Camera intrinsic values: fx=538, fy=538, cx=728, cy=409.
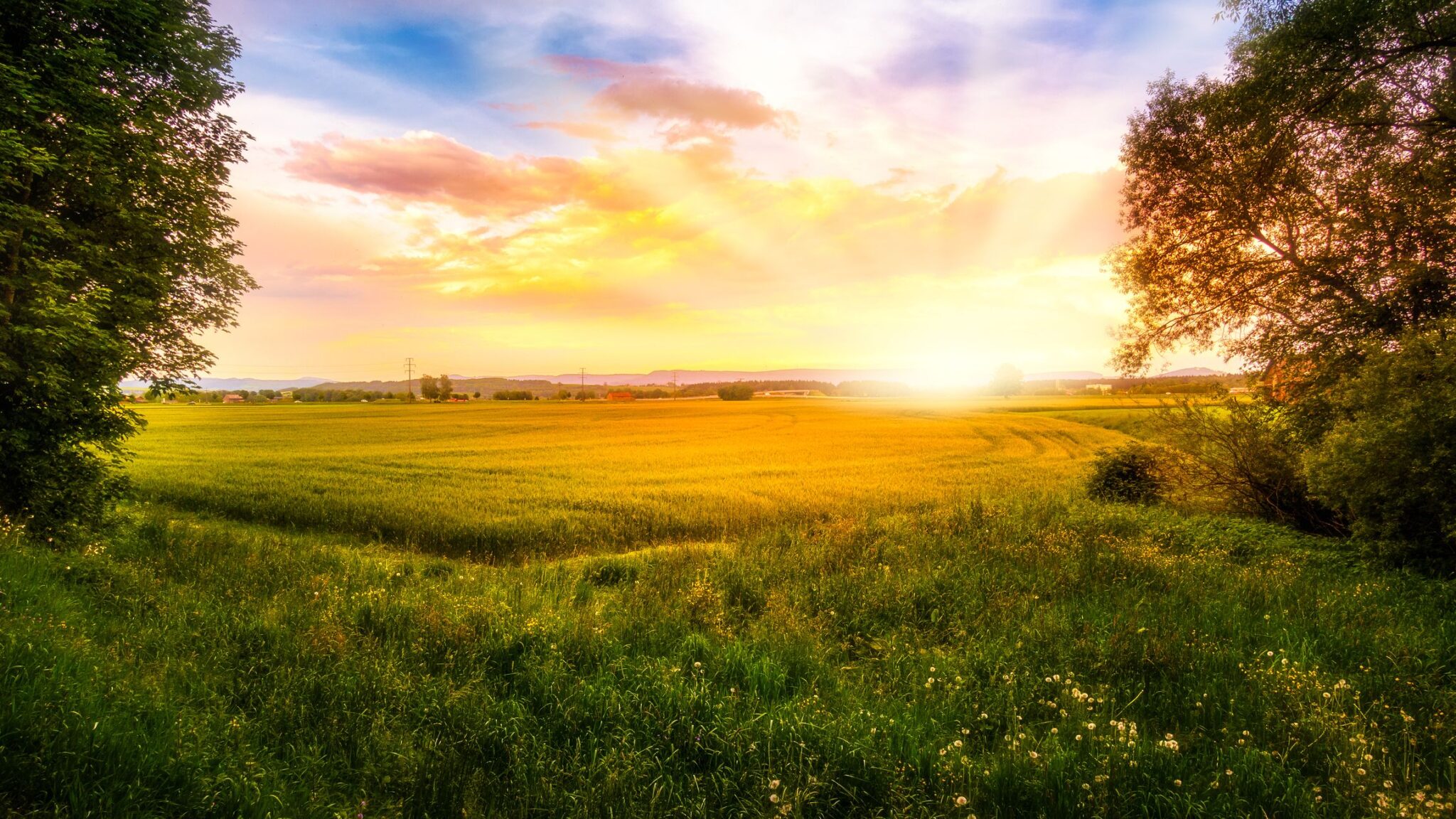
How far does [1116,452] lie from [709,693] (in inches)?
674

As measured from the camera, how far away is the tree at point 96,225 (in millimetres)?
9164

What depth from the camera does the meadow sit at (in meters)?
3.79

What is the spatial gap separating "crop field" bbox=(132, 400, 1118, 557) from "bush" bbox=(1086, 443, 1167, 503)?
213 cm

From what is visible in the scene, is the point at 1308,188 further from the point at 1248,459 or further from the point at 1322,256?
the point at 1248,459

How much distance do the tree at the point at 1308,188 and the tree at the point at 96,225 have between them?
2203 centimetres

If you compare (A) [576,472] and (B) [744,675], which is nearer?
(B) [744,675]

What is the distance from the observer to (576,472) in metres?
23.2

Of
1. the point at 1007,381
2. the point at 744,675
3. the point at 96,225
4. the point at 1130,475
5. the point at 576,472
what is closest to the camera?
the point at 744,675

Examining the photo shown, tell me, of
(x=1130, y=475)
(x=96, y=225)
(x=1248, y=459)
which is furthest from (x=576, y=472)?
(x=1248, y=459)

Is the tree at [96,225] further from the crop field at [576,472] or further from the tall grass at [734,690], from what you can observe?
the crop field at [576,472]

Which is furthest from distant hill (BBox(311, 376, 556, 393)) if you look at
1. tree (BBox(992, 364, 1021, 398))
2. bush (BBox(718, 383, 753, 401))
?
tree (BBox(992, 364, 1021, 398))

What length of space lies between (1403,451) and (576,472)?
22.6 meters

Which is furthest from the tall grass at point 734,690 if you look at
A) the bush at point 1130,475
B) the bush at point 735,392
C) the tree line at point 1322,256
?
the bush at point 735,392

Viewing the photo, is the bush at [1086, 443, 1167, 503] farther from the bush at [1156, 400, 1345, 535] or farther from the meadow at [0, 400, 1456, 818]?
the meadow at [0, 400, 1456, 818]
